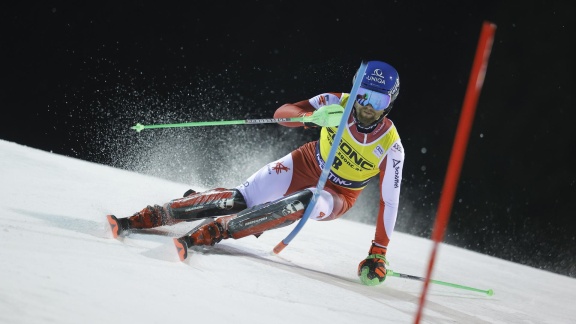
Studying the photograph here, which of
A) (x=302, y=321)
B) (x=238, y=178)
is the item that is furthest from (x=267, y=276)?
(x=238, y=178)

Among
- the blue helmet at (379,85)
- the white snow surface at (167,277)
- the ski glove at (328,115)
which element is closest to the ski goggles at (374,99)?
the blue helmet at (379,85)

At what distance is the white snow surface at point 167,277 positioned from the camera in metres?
1.69

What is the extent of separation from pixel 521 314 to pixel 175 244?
2.20 m

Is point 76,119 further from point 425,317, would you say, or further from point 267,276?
point 425,317

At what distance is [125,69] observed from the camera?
22.7ft

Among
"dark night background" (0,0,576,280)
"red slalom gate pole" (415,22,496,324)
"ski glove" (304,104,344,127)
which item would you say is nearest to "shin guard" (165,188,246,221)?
"ski glove" (304,104,344,127)

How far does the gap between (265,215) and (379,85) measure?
103 centimetres

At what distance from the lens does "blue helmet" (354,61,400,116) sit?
3.24 m

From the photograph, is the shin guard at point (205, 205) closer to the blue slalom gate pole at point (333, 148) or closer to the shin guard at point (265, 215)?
the shin guard at point (265, 215)

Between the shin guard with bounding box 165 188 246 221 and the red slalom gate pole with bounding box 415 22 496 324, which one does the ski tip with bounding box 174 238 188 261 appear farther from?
the red slalom gate pole with bounding box 415 22 496 324

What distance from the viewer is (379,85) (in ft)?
10.6

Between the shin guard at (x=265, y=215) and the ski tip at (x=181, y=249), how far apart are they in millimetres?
370

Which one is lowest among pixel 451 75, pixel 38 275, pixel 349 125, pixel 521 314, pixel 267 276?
pixel 38 275

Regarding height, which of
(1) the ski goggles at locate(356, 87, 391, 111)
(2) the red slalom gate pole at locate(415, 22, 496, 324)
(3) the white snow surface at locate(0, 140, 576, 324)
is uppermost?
(1) the ski goggles at locate(356, 87, 391, 111)
